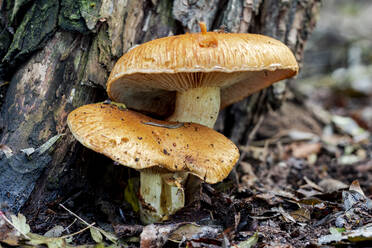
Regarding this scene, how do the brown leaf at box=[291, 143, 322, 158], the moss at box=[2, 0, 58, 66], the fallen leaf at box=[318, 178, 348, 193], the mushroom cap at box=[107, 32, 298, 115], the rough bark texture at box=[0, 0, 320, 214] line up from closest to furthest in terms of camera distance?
the mushroom cap at box=[107, 32, 298, 115] → the rough bark texture at box=[0, 0, 320, 214] → the moss at box=[2, 0, 58, 66] → the fallen leaf at box=[318, 178, 348, 193] → the brown leaf at box=[291, 143, 322, 158]

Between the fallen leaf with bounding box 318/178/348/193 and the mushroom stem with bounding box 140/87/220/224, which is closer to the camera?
the mushroom stem with bounding box 140/87/220/224

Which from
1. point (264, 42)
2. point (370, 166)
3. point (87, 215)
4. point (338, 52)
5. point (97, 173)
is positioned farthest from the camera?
point (338, 52)

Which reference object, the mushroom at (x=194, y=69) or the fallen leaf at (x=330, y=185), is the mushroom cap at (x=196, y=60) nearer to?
the mushroom at (x=194, y=69)

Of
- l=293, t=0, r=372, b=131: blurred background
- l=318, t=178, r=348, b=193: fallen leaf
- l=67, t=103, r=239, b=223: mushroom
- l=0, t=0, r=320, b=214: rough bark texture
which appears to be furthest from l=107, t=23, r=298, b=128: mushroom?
l=293, t=0, r=372, b=131: blurred background

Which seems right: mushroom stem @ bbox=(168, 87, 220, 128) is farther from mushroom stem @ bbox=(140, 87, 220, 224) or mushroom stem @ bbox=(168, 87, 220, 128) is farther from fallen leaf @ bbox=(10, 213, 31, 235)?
fallen leaf @ bbox=(10, 213, 31, 235)

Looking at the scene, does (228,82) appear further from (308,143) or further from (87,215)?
(308,143)

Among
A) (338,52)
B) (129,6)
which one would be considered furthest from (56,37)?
(338,52)

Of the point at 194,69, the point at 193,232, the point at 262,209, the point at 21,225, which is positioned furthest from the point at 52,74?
the point at 262,209

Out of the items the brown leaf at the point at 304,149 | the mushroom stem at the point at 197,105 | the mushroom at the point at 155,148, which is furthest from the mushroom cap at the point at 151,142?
the brown leaf at the point at 304,149

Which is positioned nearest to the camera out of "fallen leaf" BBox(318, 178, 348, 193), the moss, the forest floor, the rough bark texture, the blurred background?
the forest floor
